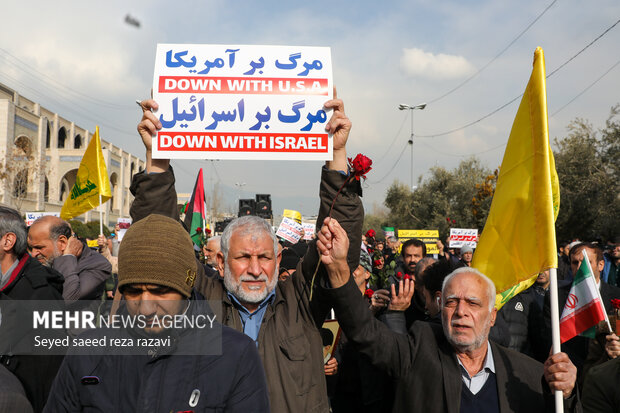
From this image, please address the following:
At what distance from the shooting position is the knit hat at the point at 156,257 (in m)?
1.85

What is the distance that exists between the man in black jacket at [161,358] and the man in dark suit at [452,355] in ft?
2.95

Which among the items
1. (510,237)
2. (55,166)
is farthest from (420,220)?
(510,237)

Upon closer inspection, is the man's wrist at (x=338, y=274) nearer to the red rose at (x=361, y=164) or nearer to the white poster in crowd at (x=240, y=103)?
the red rose at (x=361, y=164)

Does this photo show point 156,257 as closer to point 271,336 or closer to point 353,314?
point 271,336

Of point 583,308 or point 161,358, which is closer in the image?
point 161,358

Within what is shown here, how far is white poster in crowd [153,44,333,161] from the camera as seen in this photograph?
306 cm

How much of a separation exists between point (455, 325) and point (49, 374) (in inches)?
97.8

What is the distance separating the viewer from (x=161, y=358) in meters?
1.79

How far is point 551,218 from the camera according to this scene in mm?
2977

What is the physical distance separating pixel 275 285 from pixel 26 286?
1.78 meters

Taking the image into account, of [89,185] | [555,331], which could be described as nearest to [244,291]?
[555,331]

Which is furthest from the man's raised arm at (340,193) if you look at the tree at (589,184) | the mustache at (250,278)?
the tree at (589,184)

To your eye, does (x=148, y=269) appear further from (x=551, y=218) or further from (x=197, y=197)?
(x=197, y=197)

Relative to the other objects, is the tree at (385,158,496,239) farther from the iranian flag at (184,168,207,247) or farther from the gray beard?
the gray beard
